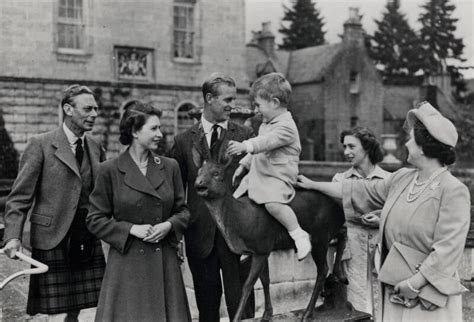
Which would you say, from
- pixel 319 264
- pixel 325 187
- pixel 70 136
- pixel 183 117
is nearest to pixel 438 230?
pixel 325 187

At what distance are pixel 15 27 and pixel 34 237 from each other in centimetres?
1697

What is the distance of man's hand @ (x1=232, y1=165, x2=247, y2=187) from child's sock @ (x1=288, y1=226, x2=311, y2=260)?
1.98 ft

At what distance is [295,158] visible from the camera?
168 inches

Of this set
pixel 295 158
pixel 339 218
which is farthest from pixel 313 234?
pixel 295 158

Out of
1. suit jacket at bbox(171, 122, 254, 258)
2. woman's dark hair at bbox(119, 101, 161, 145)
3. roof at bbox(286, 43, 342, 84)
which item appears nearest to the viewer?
woman's dark hair at bbox(119, 101, 161, 145)

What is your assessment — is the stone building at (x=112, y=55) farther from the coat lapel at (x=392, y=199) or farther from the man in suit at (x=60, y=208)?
the coat lapel at (x=392, y=199)

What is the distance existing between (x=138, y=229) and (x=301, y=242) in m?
1.02

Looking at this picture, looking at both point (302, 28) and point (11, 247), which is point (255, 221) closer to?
point (11, 247)

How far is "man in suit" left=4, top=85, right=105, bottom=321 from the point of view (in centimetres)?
476

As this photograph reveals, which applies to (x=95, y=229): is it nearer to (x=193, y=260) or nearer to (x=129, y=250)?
(x=129, y=250)

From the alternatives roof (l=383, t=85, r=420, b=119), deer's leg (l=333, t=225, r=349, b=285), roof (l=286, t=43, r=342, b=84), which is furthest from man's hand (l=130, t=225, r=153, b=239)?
roof (l=383, t=85, r=420, b=119)

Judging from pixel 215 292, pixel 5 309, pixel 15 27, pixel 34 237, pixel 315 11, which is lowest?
pixel 5 309

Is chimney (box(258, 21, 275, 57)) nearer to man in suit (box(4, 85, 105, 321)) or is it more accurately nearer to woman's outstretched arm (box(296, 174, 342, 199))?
man in suit (box(4, 85, 105, 321))

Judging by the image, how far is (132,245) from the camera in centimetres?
423
